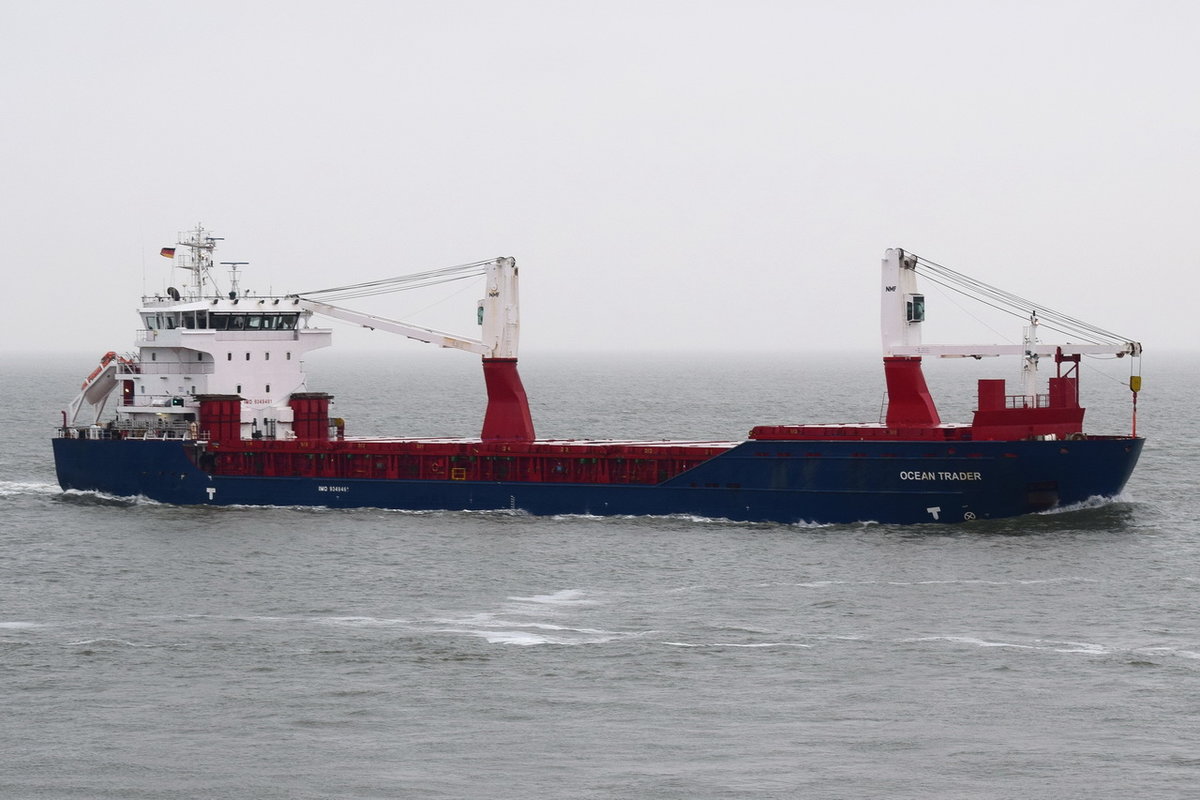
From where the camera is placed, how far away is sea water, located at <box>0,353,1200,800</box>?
1115 inches

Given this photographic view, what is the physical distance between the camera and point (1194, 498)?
2461 inches

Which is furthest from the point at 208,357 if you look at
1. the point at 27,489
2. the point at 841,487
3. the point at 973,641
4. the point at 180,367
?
the point at 973,641

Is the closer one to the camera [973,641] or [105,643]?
[973,641]

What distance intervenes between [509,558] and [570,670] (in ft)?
44.7

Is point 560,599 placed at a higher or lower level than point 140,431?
lower

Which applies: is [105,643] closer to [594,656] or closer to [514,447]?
[594,656]

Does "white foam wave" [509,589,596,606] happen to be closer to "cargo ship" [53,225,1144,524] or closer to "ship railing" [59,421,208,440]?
"cargo ship" [53,225,1144,524]

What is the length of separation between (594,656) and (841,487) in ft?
64.9

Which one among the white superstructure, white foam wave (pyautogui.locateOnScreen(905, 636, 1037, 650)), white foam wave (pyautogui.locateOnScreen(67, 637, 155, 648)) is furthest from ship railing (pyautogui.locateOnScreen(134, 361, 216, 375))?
white foam wave (pyautogui.locateOnScreen(905, 636, 1037, 650))

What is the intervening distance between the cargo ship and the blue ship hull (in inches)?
2.2

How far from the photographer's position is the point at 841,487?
5319 cm

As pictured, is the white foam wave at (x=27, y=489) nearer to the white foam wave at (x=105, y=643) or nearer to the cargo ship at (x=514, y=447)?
the cargo ship at (x=514, y=447)

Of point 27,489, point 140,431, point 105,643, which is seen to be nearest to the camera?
point 105,643

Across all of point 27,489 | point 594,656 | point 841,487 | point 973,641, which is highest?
point 841,487
